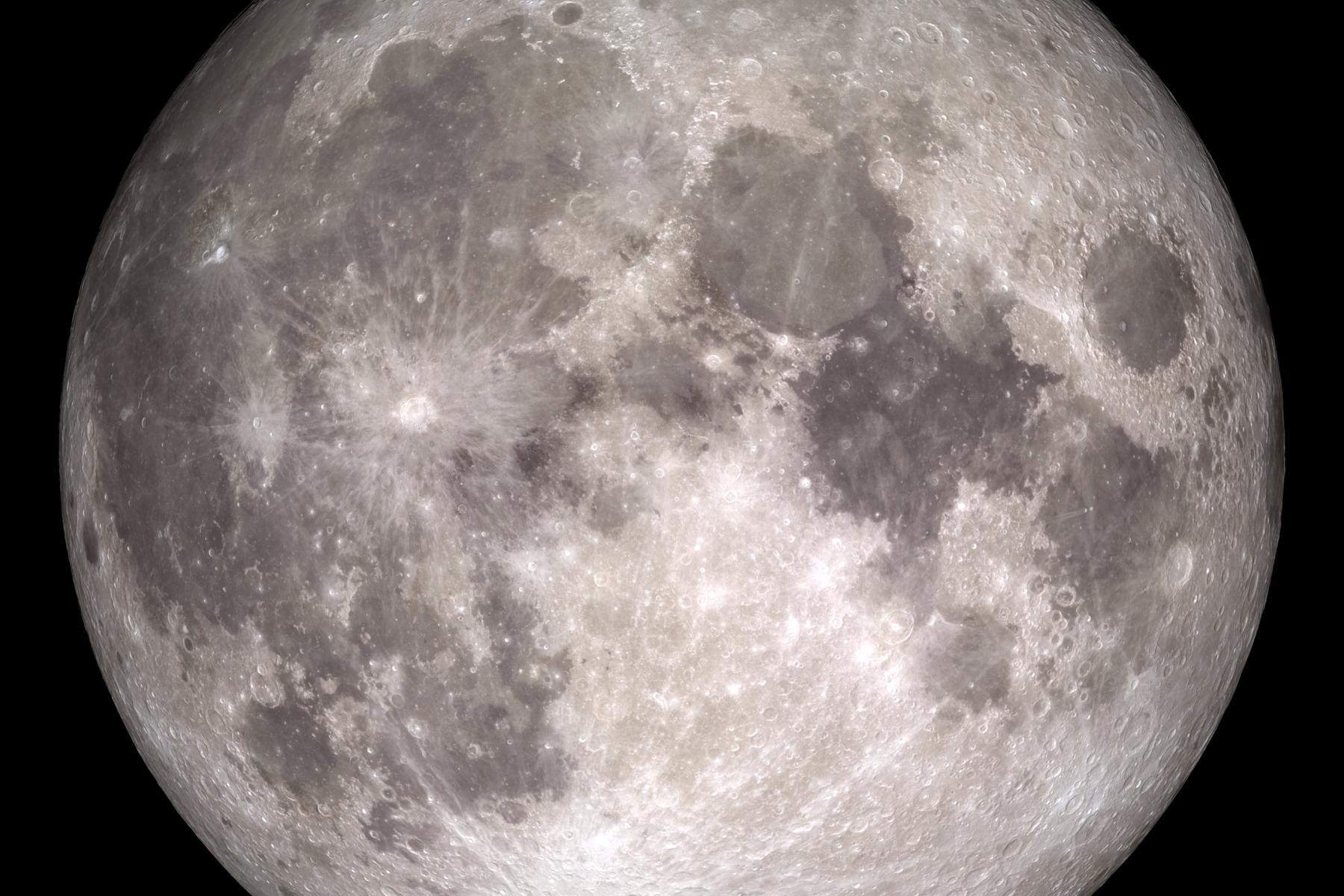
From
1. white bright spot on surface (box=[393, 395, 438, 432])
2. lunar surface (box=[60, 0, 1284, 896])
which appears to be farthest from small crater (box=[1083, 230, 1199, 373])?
white bright spot on surface (box=[393, 395, 438, 432])

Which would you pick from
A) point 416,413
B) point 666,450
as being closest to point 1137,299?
point 666,450

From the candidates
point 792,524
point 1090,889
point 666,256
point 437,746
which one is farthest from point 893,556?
point 1090,889

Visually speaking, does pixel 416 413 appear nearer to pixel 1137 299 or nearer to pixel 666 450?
pixel 666 450

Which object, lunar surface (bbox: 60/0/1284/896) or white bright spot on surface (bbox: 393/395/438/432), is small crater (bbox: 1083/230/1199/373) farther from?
white bright spot on surface (bbox: 393/395/438/432)

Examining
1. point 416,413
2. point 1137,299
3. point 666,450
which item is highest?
point 1137,299

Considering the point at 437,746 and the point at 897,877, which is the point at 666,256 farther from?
the point at 897,877

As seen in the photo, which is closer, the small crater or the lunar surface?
the lunar surface

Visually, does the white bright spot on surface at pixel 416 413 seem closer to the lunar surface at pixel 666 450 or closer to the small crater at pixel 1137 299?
the lunar surface at pixel 666 450

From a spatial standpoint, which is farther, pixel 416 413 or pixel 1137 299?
pixel 1137 299
